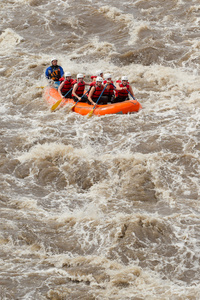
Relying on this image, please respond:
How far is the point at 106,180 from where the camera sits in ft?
27.2

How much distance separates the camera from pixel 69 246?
6645mm

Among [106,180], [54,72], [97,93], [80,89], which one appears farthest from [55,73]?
[106,180]

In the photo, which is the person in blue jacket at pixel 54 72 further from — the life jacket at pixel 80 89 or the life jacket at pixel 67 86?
the life jacket at pixel 80 89

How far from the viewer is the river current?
5.93 metres

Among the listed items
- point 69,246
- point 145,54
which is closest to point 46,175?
point 69,246

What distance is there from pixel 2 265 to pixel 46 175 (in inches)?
110

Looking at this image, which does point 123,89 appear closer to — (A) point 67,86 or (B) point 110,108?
(B) point 110,108

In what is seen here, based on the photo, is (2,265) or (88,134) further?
A: (88,134)

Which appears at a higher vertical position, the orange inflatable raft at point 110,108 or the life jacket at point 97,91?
the life jacket at point 97,91

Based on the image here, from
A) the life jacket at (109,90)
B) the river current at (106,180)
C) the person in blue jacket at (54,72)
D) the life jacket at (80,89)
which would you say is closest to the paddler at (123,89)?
the life jacket at (109,90)

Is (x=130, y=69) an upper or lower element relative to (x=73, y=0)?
lower

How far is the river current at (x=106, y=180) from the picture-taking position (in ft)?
19.4

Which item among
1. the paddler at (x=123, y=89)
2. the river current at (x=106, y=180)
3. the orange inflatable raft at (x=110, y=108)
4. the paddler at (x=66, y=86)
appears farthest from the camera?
the paddler at (x=66, y=86)

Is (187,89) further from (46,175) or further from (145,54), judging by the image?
(46,175)
